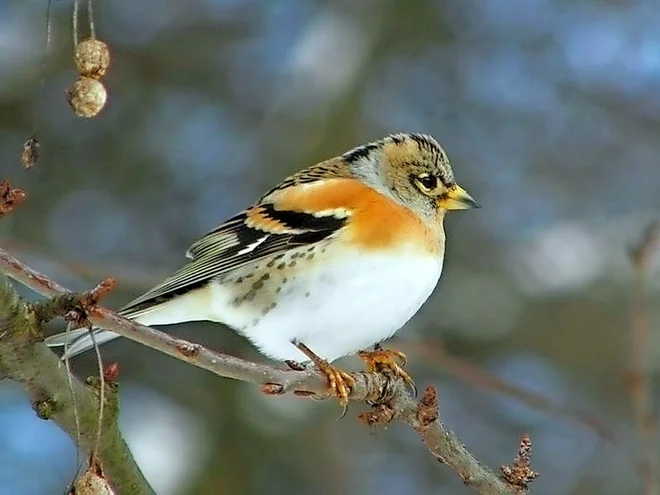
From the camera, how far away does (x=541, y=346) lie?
4.96m

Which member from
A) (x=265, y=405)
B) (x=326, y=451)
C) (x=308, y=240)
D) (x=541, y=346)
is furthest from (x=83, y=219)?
(x=308, y=240)

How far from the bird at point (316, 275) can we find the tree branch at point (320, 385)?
0.24 meters

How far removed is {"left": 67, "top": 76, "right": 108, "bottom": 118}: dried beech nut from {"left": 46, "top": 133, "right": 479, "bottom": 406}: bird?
0.86 meters

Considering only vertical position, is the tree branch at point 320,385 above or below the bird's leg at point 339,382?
below

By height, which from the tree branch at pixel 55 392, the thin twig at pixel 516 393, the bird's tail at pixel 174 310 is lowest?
the tree branch at pixel 55 392

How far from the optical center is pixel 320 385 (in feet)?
5.99

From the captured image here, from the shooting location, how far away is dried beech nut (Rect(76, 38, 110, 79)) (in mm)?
1472

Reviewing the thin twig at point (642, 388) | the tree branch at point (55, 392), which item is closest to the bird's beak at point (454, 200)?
the thin twig at point (642, 388)

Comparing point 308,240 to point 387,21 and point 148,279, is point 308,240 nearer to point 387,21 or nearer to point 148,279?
point 148,279

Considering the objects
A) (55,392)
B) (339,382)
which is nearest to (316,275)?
(339,382)

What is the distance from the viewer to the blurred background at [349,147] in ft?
15.0

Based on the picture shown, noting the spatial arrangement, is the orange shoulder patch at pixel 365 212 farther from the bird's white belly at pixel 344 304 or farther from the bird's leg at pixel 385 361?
the bird's leg at pixel 385 361

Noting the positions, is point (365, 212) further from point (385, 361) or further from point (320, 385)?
point (320, 385)

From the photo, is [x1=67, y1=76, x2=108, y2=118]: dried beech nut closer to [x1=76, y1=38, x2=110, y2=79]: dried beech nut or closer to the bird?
[x1=76, y1=38, x2=110, y2=79]: dried beech nut
